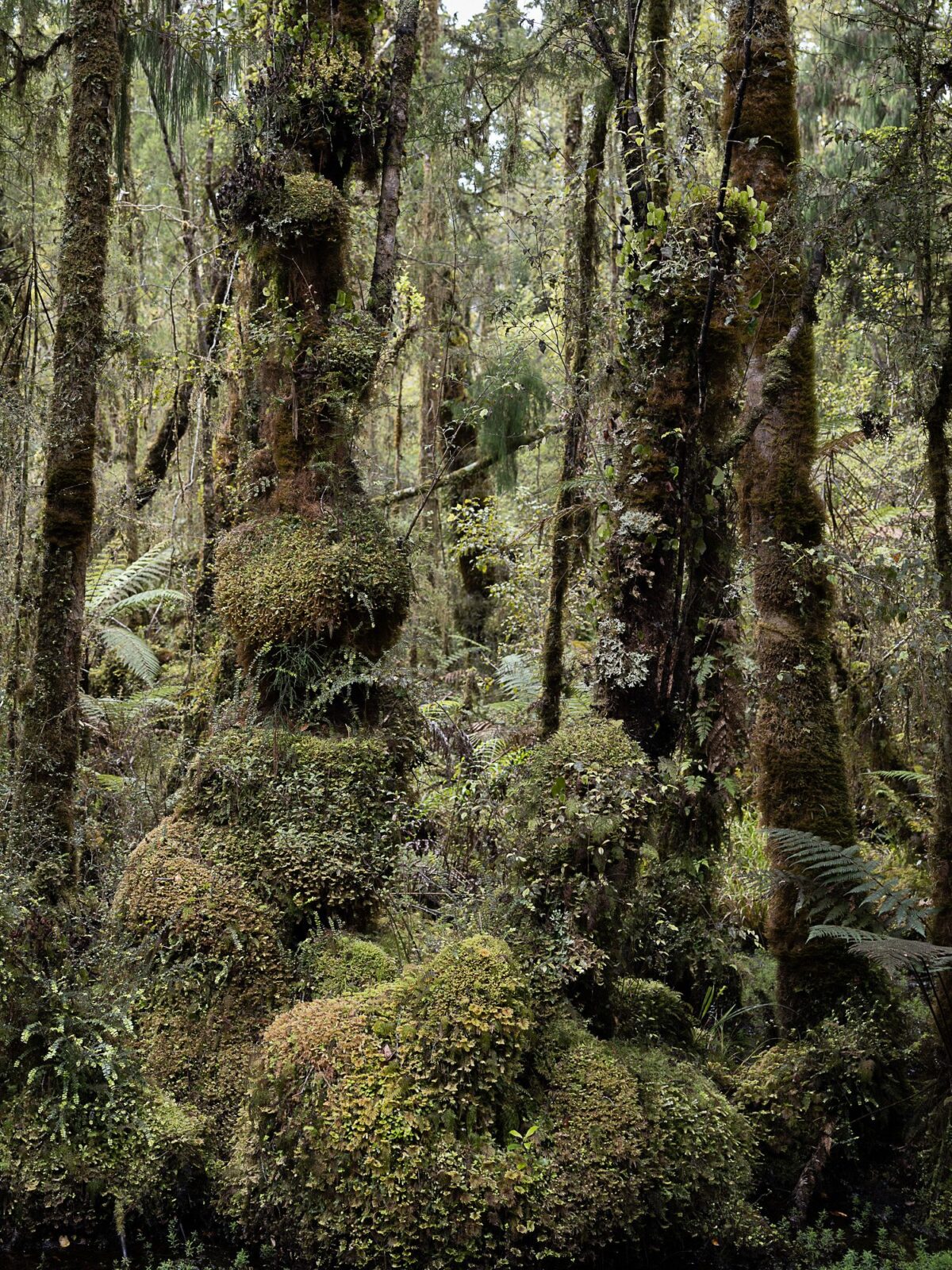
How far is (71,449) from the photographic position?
5.32 m

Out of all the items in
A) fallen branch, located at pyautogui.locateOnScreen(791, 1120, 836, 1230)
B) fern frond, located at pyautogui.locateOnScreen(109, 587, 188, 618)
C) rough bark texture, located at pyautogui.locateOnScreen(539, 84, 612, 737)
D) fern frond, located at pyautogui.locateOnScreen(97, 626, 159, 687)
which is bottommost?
fallen branch, located at pyautogui.locateOnScreen(791, 1120, 836, 1230)

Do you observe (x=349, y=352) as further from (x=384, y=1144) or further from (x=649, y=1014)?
(x=384, y=1144)

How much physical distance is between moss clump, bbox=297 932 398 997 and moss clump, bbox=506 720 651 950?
3.21 ft

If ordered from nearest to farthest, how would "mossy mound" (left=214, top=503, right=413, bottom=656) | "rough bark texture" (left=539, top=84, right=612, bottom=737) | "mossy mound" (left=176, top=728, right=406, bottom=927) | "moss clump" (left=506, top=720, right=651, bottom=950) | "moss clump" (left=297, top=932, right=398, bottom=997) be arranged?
"moss clump" (left=506, top=720, right=651, bottom=950), "moss clump" (left=297, top=932, right=398, bottom=997), "mossy mound" (left=176, top=728, right=406, bottom=927), "rough bark texture" (left=539, top=84, right=612, bottom=737), "mossy mound" (left=214, top=503, right=413, bottom=656)

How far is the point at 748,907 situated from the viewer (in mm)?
6770

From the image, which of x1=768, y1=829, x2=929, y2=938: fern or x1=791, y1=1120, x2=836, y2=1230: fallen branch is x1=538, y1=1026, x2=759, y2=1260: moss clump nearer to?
x1=791, y1=1120, x2=836, y2=1230: fallen branch

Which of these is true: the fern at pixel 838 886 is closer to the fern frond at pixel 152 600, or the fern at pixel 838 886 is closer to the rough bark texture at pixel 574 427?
the rough bark texture at pixel 574 427

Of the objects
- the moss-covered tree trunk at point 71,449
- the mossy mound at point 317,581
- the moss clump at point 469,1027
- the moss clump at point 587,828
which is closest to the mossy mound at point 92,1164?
the moss clump at point 469,1027

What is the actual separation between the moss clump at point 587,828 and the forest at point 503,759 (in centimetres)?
2

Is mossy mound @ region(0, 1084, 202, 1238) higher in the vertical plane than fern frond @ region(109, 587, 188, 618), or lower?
lower

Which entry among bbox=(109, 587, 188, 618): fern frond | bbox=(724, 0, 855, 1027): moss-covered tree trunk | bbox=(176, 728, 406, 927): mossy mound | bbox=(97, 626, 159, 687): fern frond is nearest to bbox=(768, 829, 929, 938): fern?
bbox=(724, 0, 855, 1027): moss-covered tree trunk

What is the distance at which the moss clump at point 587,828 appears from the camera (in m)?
4.21

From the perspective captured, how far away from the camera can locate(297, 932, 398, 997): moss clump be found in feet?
15.3

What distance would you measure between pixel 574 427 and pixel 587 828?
2.68m
